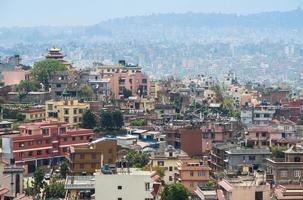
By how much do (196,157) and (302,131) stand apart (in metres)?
4.98

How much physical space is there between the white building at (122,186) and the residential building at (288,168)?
4304mm

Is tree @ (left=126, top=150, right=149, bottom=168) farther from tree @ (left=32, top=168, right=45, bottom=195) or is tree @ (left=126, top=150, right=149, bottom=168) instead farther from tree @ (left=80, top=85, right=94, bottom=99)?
tree @ (left=80, top=85, right=94, bottom=99)

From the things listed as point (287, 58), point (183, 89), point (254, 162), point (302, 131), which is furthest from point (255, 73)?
point (254, 162)

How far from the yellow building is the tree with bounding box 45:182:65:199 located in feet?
35.5

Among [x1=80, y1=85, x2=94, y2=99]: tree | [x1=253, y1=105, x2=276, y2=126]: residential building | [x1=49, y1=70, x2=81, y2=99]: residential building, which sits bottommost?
[x1=253, y1=105, x2=276, y2=126]: residential building

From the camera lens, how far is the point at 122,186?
1905cm

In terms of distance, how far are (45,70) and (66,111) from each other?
22.0ft

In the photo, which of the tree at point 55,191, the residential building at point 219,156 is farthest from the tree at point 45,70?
the tree at point 55,191

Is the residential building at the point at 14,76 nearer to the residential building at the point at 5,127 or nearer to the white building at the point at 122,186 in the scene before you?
the residential building at the point at 5,127

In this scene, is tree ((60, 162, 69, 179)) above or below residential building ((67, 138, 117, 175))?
below

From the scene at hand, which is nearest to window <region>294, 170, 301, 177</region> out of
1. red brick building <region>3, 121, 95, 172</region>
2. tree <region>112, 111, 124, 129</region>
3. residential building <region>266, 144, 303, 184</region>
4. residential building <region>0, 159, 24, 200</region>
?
residential building <region>266, 144, 303, 184</region>

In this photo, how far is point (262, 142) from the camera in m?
30.7

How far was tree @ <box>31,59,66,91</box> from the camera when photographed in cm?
3906

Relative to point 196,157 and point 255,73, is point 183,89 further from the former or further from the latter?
point 255,73
